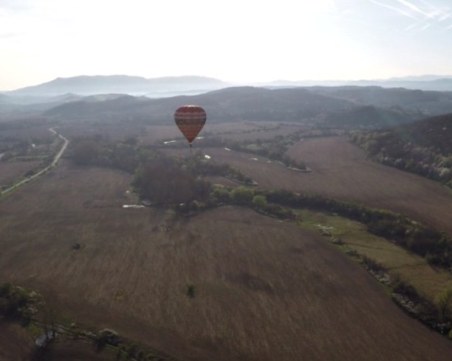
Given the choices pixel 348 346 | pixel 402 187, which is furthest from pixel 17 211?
pixel 402 187

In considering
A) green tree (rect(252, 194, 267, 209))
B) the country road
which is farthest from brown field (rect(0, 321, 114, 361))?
the country road

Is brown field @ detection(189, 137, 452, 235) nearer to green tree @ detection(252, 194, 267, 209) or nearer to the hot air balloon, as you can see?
green tree @ detection(252, 194, 267, 209)

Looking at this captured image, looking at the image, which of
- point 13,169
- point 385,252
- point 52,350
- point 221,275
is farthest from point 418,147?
point 13,169

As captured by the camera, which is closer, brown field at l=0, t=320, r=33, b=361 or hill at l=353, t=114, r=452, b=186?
brown field at l=0, t=320, r=33, b=361

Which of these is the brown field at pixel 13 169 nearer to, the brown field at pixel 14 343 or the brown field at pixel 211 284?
the brown field at pixel 211 284

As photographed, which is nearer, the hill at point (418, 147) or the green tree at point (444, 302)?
the green tree at point (444, 302)

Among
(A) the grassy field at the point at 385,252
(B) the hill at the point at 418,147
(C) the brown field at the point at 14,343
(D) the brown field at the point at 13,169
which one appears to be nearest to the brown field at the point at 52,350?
(C) the brown field at the point at 14,343
